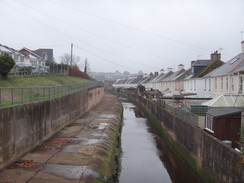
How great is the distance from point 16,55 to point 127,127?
30.9 m

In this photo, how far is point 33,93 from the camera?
17297mm

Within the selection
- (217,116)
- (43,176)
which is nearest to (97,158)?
(43,176)

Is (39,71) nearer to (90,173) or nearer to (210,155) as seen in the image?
(90,173)

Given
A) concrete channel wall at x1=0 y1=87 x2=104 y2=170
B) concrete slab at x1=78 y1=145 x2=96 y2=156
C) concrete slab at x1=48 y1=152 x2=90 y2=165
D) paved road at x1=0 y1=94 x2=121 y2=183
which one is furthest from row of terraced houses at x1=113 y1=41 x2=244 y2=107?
concrete channel wall at x1=0 y1=87 x2=104 y2=170

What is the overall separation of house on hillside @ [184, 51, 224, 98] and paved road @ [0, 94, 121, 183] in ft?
73.6

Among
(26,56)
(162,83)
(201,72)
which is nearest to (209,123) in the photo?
(201,72)

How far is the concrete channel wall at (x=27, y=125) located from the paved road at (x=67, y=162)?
1.45 ft

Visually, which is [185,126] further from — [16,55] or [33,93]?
[16,55]

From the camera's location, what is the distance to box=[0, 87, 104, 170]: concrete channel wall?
12.0 m

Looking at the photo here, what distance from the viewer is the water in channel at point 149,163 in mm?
16344

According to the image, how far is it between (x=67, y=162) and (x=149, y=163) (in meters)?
7.28

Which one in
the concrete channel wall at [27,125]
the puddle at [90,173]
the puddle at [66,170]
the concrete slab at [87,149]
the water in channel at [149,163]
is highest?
the concrete channel wall at [27,125]

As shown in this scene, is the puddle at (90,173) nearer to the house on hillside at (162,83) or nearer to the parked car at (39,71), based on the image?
the parked car at (39,71)

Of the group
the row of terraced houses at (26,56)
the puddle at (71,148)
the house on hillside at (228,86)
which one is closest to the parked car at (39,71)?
the row of terraced houses at (26,56)
